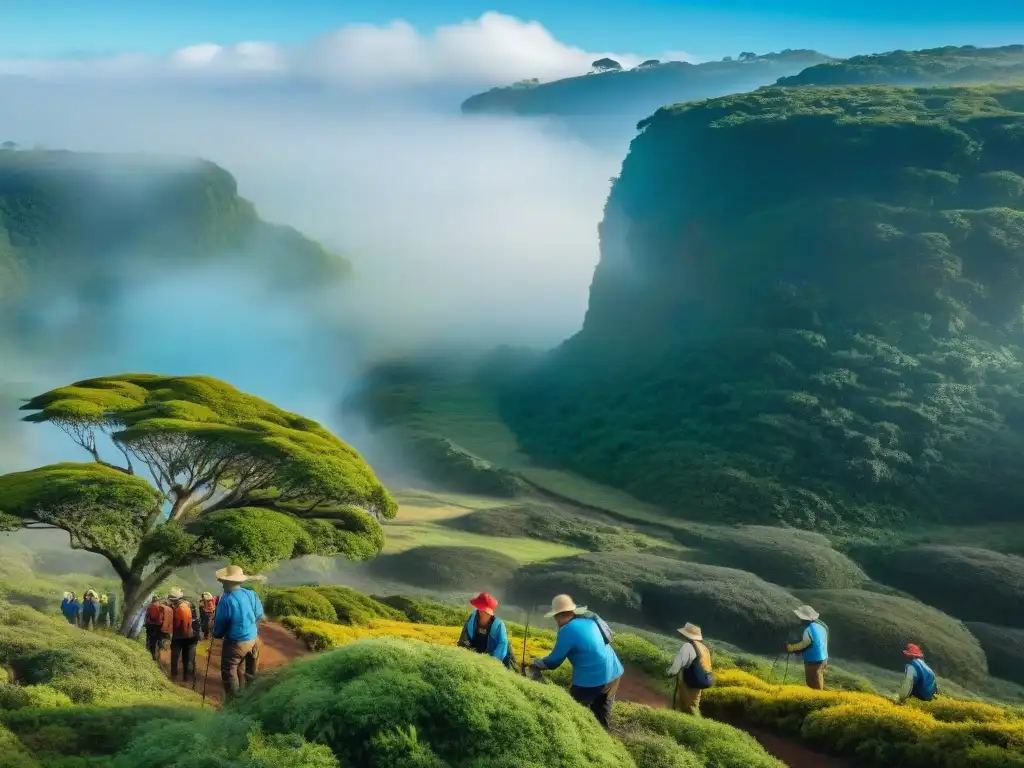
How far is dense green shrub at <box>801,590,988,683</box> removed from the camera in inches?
1601

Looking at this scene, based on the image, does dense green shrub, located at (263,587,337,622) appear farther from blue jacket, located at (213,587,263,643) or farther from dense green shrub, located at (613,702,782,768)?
dense green shrub, located at (613,702,782,768)

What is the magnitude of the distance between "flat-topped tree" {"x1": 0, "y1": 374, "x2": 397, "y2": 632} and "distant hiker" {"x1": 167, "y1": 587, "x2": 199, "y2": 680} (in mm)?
1360

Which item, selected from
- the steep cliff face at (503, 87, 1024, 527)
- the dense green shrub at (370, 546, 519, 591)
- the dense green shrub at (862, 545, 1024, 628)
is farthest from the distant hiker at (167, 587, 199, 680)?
the steep cliff face at (503, 87, 1024, 527)

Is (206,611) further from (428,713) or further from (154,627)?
(428,713)

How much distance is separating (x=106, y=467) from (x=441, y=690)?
46.1 ft

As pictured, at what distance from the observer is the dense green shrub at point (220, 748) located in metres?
7.70

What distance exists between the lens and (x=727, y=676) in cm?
1906

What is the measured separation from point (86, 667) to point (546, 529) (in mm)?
50967

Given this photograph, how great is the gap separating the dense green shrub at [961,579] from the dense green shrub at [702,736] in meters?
46.3

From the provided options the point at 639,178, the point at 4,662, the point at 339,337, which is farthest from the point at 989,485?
the point at 339,337

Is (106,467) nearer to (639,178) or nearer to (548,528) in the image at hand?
(548,528)

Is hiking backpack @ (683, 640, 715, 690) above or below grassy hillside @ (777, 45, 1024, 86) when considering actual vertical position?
below

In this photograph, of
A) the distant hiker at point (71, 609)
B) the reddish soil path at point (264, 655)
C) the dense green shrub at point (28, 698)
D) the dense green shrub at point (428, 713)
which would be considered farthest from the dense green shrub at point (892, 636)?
the dense green shrub at point (428, 713)

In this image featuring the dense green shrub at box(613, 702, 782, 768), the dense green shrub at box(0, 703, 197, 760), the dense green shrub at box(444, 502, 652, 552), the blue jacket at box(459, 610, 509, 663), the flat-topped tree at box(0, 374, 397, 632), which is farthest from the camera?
the dense green shrub at box(444, 502, 652, 552)
